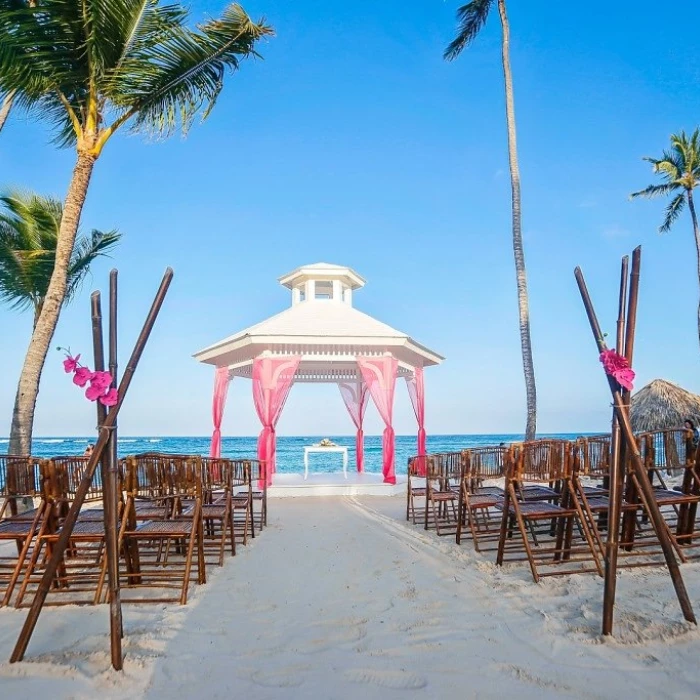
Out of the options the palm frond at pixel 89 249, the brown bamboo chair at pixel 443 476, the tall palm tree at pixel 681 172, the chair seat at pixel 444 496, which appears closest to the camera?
the brown bamboo chair at pixel 443 476

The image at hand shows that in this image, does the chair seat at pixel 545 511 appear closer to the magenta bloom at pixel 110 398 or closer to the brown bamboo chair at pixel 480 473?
the brown bamboo chair at pixel 480 473

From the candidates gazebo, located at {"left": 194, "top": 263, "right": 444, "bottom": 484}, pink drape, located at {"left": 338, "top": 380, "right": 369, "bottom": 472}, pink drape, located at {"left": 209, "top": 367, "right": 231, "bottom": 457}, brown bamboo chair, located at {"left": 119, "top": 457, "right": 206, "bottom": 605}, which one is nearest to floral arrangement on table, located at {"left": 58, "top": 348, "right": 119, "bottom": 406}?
brown bamboo chair, located at {"left": 119, "top": 457, "right": 206, "bottom": 605}

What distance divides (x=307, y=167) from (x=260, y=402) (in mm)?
8090

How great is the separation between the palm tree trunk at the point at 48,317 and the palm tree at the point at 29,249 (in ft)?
16.4

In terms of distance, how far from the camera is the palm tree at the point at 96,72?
6.26 meters

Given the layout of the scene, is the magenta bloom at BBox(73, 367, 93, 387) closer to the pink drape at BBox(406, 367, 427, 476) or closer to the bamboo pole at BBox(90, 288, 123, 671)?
the bamboo pole at BBox(90, 288, 123, 671)

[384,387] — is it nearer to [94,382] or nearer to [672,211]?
[94,382]

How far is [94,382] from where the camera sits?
2.65m

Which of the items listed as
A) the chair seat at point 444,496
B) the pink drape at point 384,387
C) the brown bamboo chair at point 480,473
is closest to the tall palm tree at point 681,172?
the pink drape at point 384,387

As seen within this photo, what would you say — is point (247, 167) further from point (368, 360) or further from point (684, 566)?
point (684, 566)

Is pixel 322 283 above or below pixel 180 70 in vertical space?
below

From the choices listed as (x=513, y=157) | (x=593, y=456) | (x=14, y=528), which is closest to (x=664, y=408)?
(x=513, y=157)

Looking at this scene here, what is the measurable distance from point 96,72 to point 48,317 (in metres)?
3.07

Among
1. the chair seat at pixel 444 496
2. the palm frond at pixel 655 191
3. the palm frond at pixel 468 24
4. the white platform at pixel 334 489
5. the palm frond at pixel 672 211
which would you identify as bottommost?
the white platform at pixel 334 489
